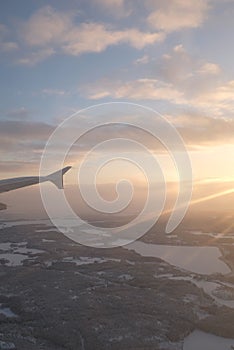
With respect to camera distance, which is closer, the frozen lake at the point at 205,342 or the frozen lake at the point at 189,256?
the frozen lake at the point at 205,342

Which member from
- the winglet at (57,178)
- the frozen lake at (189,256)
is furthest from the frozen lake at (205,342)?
the frozen lake at (189,256)

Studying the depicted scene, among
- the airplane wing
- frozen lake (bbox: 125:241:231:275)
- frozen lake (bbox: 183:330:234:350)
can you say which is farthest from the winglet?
frozen lake (bbox: 125:241:231:275)

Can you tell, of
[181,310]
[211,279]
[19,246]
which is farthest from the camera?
[19,246]

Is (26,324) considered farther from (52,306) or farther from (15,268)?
(15,268)

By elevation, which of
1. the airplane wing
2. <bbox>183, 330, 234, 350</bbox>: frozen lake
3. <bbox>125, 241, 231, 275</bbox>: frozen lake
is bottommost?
<bbox>183, 330, 234, 350</bbox>: frozen lake

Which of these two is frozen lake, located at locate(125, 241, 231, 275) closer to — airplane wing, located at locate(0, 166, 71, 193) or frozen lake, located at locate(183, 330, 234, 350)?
frozen lake, located at locate(183, 330, 234, 350)

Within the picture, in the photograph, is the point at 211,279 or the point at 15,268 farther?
the point at 15,268

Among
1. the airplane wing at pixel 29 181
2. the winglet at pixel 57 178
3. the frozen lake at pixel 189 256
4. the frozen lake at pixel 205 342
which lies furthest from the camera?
the frozen lake at pixel 189 256

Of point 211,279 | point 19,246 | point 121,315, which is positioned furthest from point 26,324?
point 19,246

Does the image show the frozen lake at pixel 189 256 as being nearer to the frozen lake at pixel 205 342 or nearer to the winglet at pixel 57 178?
the frozen lake at pixel 205 342
